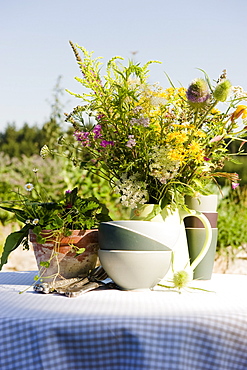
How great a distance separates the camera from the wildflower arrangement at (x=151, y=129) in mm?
1379

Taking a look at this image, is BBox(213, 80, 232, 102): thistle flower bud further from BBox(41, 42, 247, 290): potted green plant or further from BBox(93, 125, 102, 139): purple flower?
BBox(93, 125, 102, 139): purple flower

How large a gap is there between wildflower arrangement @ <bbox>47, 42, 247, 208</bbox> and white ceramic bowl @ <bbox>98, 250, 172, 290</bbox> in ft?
0.56

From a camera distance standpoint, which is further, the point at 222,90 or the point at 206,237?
the point at 206,237

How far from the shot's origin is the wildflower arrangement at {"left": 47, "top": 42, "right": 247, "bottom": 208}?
1.38m

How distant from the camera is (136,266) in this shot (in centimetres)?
132

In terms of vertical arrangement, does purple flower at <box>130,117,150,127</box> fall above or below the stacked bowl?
above

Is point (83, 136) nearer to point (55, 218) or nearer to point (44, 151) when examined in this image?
Answer: point (44, 151)

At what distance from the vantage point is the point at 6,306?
118 cm

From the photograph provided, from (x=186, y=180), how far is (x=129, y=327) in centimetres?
62

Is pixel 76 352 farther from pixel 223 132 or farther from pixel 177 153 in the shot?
pixel 223 132

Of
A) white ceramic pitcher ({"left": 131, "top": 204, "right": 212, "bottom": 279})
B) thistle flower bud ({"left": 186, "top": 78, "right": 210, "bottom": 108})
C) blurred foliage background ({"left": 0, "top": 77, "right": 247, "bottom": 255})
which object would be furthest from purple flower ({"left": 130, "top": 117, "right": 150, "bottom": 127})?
blurred foliage background ({"left": 0, "top": 77, "right": 247, "bottom": 255})

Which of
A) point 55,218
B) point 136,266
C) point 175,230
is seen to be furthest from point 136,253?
point 55,218

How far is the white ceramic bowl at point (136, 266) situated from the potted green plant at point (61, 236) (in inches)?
4.8

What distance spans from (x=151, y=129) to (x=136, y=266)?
403 millimetres
